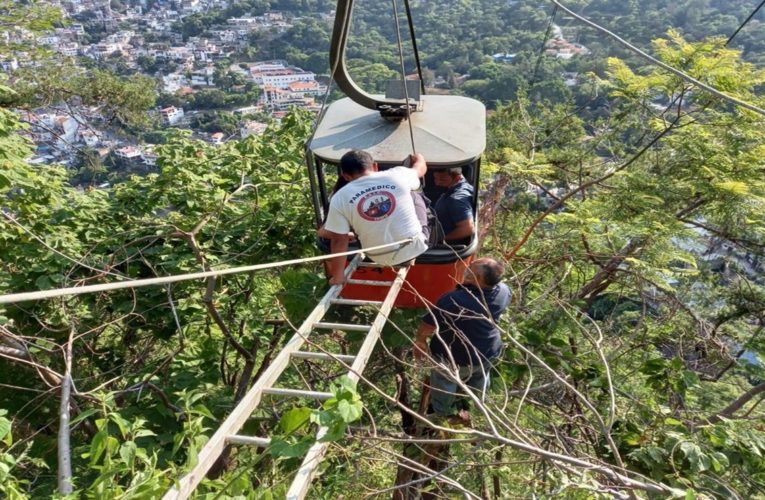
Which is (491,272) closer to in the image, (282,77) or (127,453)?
(127,453)

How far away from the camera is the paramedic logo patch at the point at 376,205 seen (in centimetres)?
354

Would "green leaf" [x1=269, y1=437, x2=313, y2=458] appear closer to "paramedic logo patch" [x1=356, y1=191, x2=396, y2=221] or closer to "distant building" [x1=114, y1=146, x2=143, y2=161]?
"paramedic logo patch" [x1=356, y1=191, x2=396, y2=221]

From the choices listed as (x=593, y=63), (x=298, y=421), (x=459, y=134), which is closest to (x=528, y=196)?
(x=459, y=134)

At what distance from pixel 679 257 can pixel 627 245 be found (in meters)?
0.64

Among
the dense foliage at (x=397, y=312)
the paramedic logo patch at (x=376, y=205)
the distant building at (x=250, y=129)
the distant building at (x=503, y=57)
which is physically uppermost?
the paramedic logo patch at (x=376, y=205)

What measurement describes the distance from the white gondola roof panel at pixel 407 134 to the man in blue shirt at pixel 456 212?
292mm

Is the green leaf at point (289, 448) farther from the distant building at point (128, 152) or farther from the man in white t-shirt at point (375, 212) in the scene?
the distant building at point (128, 152)

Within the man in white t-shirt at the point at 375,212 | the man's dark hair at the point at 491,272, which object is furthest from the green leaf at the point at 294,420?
the man's dark hair at the point at 491,272

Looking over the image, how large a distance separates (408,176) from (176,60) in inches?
1444

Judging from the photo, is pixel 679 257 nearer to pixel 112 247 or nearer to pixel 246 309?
pixel 246 309

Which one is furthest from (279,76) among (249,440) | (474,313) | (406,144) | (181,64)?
(249,440)

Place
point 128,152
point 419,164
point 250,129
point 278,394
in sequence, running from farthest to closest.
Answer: point 128,152 < point 250,129 < point 419,164 < point 278,394

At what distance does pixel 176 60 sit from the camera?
117ft

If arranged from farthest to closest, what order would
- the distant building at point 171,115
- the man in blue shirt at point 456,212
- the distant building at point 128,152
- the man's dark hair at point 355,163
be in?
the distant building at point 171,115 < the distant building at point 128,152 < the man in blue shirt at point 456,212 < the man's dark hair at point 355,163
